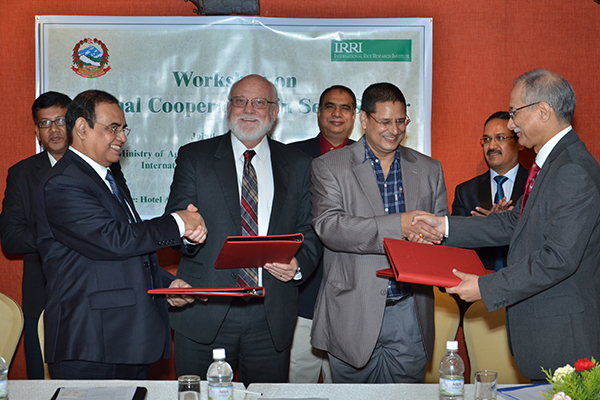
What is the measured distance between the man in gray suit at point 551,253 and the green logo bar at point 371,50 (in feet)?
5.86

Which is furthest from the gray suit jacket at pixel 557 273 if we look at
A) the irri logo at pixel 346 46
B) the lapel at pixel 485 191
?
the irri logo at pixel 346 46

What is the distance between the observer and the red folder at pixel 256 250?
2.41m

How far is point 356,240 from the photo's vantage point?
9.32 ft

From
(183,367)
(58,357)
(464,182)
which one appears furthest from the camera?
(464,182)

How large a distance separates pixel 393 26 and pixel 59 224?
279 cm

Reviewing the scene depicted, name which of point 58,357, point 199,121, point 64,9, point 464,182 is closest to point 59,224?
point 58,357

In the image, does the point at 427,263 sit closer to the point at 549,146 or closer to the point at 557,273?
the point at 557,273

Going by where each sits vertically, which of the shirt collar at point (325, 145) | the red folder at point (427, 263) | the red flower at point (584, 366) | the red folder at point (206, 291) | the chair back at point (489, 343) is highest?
the shirt collar at point (325, 145)

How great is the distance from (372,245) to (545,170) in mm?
881

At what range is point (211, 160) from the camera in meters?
3.06

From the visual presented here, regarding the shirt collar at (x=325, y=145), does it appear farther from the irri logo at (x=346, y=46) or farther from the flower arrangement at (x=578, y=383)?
the flower arrangement at (x=578, y=383)

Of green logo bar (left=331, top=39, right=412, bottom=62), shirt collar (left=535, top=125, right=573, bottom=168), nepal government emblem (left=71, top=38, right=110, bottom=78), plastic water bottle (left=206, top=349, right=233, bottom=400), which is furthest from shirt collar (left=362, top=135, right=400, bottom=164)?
nepal government emblem (left=71, top=38, right=110, bottom=78)

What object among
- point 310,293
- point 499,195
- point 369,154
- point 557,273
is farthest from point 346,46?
point 557,273

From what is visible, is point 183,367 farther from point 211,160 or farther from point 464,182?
point 464,182
